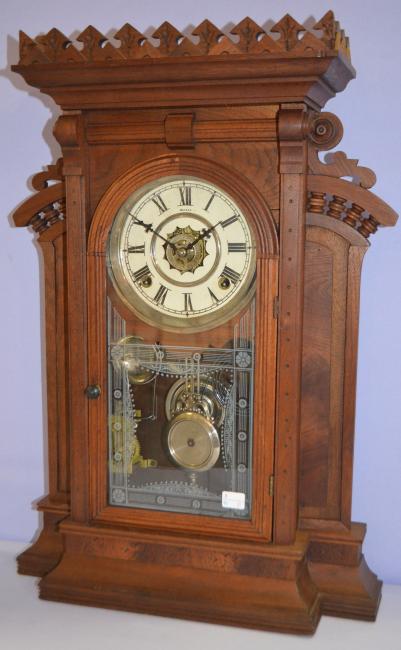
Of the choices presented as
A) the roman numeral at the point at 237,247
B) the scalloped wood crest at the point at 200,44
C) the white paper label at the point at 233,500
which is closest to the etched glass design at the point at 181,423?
the white paper label at the point at 233,500

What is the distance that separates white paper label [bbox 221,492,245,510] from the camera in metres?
1.61

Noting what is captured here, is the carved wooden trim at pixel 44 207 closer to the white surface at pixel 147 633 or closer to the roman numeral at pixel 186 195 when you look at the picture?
the roman numeral at pixel 186 195

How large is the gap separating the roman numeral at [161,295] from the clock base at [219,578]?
46 centimetres

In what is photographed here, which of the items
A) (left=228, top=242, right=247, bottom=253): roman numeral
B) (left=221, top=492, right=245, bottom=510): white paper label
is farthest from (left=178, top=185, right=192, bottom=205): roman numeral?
(left=221, top=492, right=245, bottom=510): white paper label

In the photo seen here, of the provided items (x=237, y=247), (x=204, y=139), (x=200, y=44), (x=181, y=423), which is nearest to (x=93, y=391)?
(x=181, y=423)

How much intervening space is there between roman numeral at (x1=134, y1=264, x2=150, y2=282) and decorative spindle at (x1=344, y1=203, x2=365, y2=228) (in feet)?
1.29

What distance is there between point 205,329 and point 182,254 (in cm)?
15

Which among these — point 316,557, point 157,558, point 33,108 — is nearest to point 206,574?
point 157,558

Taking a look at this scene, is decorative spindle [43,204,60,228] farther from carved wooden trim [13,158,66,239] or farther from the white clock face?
the white clock face

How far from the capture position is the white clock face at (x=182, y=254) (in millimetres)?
1557

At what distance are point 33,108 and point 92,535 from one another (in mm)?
978

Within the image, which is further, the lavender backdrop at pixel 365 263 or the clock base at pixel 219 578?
the lavender backdrop at pixel 365 263

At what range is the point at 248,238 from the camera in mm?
1546

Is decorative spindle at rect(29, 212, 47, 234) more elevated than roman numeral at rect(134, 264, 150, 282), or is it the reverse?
decorative spindle at rect(29, 212, 47, 234)
